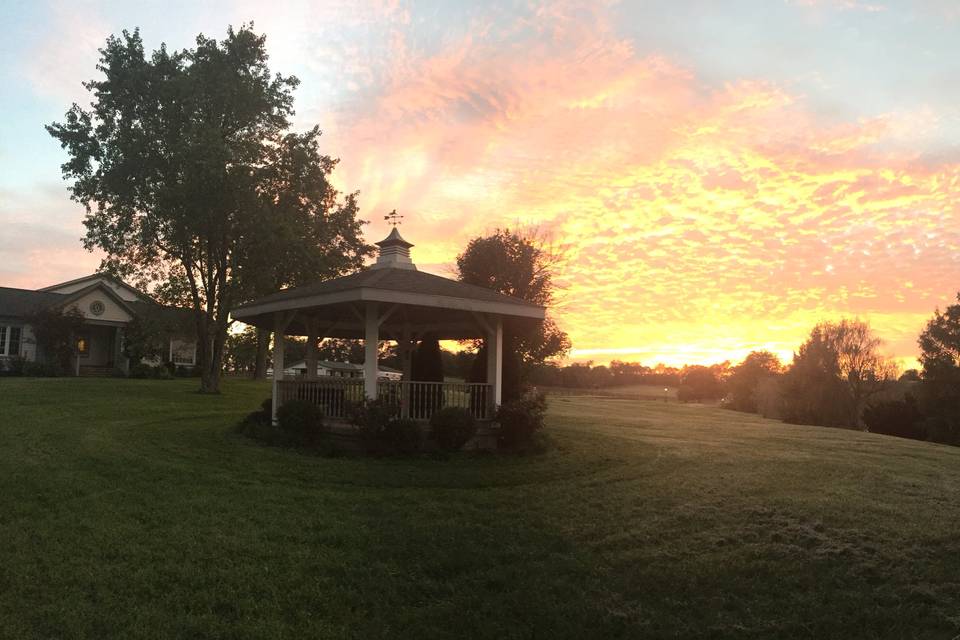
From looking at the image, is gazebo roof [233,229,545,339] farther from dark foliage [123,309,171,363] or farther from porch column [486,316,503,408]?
dark foliage [123,309,171,363]

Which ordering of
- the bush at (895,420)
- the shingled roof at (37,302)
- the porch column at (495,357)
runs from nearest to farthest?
1. the porch column at (495,357)
2. the shingled roof at (37,302)
3. the bush at (895,420)

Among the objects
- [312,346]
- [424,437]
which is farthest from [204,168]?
[424,437]

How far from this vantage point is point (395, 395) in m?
13.9

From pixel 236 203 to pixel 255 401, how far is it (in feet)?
25.9

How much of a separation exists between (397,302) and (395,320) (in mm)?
4926

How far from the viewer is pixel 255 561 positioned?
18.9 ft

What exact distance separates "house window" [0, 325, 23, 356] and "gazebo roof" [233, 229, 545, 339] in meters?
24.1

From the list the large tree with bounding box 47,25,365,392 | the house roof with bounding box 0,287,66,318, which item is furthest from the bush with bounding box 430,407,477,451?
the house roof with bounding box 0,287,66,318

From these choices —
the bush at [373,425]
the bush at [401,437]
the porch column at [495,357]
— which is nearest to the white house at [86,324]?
the porch column at [495,357]

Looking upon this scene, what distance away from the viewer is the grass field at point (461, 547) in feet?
15.5

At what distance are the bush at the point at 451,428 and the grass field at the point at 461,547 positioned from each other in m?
0.64

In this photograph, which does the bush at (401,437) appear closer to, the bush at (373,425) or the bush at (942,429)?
the bush at (373,425)

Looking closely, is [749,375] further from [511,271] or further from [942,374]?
[511,271]

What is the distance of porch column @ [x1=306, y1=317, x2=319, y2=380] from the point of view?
1546cm
